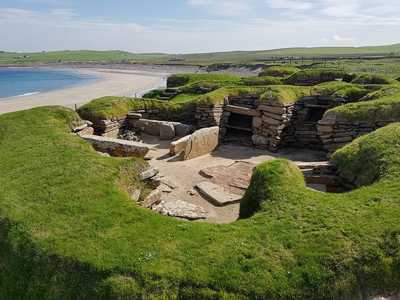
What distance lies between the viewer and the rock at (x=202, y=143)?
14.9 metres

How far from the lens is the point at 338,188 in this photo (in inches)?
388

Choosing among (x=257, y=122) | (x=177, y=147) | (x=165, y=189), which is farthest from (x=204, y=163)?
(x=257, y=122)

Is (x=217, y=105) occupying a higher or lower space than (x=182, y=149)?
higher

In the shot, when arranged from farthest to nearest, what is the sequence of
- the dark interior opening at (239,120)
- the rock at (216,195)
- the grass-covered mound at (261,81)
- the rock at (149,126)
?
the grass-covered mound at (261,81), the dark interior opening at (239,120), the rock at (149,126), the rock at (216,195)

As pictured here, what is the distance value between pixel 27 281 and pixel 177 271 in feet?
9.16

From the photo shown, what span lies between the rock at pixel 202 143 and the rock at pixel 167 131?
2.10 metres

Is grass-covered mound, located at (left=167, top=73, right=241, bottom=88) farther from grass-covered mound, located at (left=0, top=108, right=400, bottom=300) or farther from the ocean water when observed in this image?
the ocean water

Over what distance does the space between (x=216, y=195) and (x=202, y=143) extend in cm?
506

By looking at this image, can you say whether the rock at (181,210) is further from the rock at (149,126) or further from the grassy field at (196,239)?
the rock at (149,126)

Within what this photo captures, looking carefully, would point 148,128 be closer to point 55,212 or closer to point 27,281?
point 55,212

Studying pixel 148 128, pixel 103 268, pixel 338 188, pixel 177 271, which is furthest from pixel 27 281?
pixel 148 128

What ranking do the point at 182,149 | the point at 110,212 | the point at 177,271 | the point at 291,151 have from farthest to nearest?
the point at 291,151, the point at 182,149, the point at 110,212, the point at 177,271

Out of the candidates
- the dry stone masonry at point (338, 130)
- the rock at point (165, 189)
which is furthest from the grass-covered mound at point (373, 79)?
the rock at point (165, 189)

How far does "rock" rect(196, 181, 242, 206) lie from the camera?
413 inches
